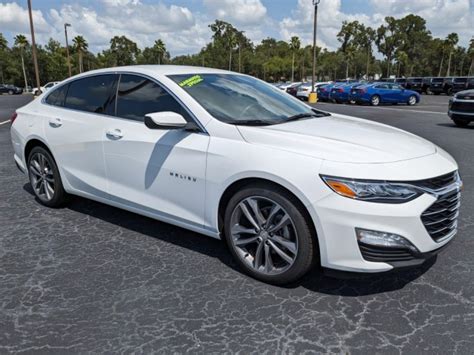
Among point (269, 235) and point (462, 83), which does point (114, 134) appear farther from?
point (462, 83)

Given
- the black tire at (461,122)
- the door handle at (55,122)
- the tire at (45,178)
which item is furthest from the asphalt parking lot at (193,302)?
the black tire at (461,122)

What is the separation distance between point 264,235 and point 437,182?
122 centimetres

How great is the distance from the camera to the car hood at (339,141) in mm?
2725

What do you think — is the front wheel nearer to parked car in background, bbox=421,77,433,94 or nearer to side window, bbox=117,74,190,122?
parked car in background, bbox=421,77,433,94

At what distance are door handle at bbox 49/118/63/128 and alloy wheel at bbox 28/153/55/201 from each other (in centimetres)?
41

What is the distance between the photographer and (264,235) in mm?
3012

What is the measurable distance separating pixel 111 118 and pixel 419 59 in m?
105

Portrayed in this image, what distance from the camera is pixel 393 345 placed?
239 cm

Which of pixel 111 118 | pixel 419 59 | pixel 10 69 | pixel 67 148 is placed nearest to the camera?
pixel 111 118

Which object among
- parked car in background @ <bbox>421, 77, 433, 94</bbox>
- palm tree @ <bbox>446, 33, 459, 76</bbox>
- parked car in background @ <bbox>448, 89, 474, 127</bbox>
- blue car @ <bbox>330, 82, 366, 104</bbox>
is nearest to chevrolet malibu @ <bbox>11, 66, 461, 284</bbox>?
parked car in background @ <bbox>448, 89, 474, 127</bbox>

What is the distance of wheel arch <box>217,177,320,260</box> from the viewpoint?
2752 millimetres

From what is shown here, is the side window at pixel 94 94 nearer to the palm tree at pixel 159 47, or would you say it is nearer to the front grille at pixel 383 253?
the front grille at pixel 383 253

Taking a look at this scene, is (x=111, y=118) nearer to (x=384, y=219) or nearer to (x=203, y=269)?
(x=203, y=269)

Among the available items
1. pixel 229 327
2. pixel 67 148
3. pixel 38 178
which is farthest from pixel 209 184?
pixel 38 178
